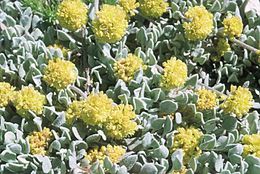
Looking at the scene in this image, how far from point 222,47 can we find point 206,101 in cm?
40

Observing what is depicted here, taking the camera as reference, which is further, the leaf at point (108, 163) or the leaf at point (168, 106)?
the leaf at point (168, 106)

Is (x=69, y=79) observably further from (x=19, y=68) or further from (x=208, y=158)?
(x=208, y=158)

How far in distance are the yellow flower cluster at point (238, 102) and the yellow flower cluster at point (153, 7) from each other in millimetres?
524

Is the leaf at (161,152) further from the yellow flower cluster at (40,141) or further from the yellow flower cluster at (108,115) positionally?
the yellow flower cluster at (40,141)

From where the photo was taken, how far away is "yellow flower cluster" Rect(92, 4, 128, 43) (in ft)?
7.84

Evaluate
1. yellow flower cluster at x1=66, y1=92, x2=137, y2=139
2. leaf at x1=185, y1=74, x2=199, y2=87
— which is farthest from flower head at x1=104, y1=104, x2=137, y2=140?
leaf at x1=185, y1=74, x2=199, y2=87

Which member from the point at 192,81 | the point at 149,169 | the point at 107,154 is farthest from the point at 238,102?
the point at 107,154

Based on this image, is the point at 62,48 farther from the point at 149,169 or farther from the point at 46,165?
the point at 149,169

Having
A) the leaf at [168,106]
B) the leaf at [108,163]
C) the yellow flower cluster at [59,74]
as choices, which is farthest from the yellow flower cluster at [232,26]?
the leaf at [108,163]

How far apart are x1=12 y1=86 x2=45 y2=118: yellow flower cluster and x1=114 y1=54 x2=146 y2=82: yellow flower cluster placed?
341 mm

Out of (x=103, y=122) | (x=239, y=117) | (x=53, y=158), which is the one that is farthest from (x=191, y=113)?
(x=53, y=158)

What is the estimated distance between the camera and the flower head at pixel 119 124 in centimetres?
221

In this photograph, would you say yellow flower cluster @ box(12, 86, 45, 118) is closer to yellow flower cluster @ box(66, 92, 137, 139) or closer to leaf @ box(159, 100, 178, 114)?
yellow flower cluster @ box(66, 92, 137, 139)

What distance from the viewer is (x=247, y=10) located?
2.88m
